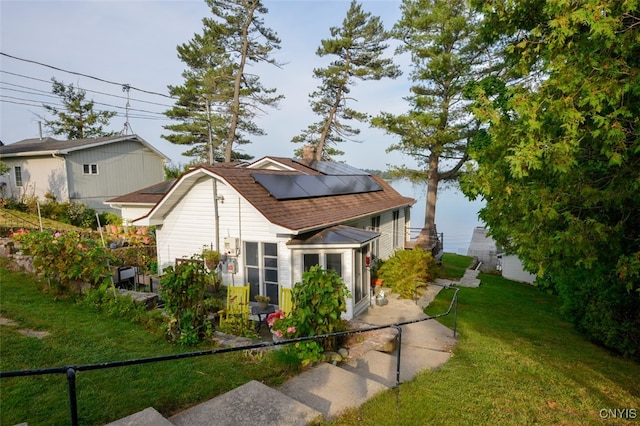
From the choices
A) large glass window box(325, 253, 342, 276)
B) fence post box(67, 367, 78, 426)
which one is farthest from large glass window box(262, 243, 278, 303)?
fence post box(67, 367, 78, 426)

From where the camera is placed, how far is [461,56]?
68.3 ft

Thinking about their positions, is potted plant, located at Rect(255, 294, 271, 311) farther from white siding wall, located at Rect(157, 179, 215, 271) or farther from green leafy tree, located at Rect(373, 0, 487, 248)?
green leafy tree, located at Rect(373, 0, 487, 248)

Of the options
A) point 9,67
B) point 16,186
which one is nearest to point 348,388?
point 9,67

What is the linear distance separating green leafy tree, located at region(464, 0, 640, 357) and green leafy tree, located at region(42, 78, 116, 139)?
4183 centimetres

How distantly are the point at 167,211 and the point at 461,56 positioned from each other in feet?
61.9

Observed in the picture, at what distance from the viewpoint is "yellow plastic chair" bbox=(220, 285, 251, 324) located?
28.8ft

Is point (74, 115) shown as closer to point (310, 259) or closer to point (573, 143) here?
point (310, 259)

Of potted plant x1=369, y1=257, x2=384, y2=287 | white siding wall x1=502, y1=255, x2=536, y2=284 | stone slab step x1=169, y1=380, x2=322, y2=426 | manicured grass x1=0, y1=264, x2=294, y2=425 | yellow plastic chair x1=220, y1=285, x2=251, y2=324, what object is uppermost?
stone slab step x1=169, y1=380, x2=322, y2=426

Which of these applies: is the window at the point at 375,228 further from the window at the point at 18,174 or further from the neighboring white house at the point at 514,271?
the window at the point at 18,174

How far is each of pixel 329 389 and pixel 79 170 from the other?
2497cm

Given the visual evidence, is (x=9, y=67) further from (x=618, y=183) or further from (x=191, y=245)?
(x=618, y=183)

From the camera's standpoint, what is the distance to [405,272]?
13.0 m

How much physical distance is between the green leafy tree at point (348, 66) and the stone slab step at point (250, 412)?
23.4 meters

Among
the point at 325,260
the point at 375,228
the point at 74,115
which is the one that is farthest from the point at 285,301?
the point at 74,115
